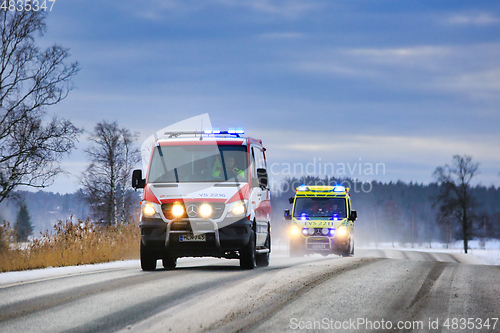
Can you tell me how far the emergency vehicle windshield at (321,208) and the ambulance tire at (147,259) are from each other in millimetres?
11446

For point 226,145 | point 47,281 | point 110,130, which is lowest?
point 47,281

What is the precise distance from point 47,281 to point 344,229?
14450 mm

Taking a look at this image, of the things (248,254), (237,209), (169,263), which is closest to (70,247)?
(169,263)

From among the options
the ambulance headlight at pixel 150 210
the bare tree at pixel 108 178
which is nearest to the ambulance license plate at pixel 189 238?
the ambulance headlight at pixel 150 210

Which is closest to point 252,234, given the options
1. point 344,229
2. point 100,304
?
point 100,304

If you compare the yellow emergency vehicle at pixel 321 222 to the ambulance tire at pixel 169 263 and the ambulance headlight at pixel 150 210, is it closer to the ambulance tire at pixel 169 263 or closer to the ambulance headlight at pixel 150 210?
the ambulance tire at pixel 169 263

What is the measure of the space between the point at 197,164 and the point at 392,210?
426 ft

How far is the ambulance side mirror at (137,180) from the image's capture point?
12.6 metres

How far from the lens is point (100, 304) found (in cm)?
779

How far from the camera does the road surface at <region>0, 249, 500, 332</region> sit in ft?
21.1

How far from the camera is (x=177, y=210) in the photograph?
39.7 feet

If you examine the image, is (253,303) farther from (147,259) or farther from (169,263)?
(169,263)

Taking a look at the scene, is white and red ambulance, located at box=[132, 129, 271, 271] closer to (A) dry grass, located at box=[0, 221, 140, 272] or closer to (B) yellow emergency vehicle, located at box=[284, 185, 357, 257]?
(A) dry grass, located at box=[0, 221, 140, 272]

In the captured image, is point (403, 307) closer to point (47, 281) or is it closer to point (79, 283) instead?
point (79, 283)
